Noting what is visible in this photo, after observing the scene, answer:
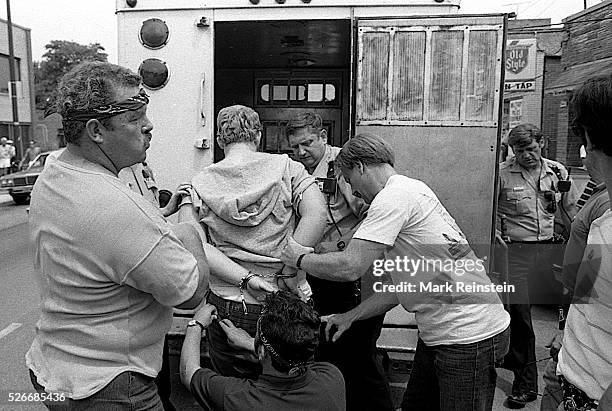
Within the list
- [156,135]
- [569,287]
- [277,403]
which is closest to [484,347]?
[569,287]

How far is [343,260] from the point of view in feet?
7.94

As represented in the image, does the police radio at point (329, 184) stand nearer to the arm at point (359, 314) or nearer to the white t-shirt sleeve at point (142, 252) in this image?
the arm at point (359, 314)

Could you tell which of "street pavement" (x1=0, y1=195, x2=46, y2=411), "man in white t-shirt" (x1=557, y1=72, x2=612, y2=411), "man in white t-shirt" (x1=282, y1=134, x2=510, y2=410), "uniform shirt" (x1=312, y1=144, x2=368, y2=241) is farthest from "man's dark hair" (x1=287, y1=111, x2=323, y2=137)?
"street pavement" (x1=0, y1=195, x2=46, y2=411)

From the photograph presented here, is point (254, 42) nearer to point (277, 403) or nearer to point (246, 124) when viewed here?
point (246, 124)

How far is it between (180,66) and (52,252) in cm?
252

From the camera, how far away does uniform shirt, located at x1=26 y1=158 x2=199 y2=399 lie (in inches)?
62.6

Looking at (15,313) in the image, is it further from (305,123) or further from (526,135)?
(526,135)

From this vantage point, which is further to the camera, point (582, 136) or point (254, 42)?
point (254, 42)

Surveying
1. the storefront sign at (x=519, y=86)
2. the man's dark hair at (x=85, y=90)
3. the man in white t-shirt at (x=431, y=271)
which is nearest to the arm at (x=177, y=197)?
the man in white t-shirt at (x=431, y=271)

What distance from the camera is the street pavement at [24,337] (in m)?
3.90

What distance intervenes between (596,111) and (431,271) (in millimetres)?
1081

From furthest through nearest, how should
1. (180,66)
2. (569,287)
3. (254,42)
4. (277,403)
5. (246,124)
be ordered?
(254,42) < (180,66) < (246,124) < (569,287) < (277,403)

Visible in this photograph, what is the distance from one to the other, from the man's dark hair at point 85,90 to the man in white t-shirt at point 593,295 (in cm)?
132

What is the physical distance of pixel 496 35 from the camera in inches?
133
